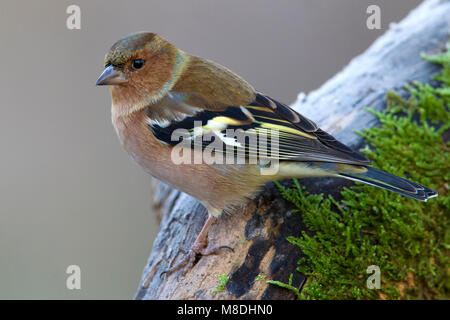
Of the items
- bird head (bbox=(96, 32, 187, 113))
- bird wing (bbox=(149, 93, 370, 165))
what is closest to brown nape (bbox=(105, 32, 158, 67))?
bird head (bbox=(96, 32, 187, 113))

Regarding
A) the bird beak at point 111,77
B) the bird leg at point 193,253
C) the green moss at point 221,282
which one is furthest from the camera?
the bird beak at point 111,77

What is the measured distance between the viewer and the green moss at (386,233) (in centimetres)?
294

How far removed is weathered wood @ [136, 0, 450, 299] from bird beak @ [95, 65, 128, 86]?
45.3 inches

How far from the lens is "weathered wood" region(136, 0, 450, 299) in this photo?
2.98 m

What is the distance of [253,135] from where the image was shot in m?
3.22

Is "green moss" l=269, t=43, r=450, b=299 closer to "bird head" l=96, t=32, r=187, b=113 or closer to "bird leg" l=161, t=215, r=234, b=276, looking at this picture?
"bird leg" l=161, t=215, r=234, b=276

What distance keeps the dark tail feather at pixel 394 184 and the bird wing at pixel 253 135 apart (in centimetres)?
10

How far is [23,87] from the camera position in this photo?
25.8ft

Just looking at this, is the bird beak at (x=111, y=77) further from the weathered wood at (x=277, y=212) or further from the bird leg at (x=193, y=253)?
the bird leg at (x=193, y=253)

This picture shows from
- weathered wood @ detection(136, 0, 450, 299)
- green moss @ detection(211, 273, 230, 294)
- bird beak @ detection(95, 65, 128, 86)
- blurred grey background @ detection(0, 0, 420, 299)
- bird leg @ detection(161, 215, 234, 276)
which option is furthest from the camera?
blurred grey background @ detection(0, 0, 420, 299)

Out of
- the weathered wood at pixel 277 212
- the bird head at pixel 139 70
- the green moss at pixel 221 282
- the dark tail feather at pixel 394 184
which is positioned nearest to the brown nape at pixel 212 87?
the bird head at pixel 139 70

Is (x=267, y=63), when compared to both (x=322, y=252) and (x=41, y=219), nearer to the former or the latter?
(x=41, y=219)

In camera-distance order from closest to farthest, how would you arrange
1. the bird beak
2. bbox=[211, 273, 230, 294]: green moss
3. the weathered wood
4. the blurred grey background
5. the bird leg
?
bbox=[211, 273, 230, 294]: green moss
the weathered wood
the bird leg
the bird beak
the blurred grey background
